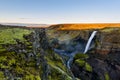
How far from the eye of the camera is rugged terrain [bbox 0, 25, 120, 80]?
2922 centimetres

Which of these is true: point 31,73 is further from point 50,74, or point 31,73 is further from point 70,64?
A: point 70,64

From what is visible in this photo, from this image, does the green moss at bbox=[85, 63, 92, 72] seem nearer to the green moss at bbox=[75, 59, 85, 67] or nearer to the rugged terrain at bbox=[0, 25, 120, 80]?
the rugged terrain at bbox=[0, 25, 120, 80]

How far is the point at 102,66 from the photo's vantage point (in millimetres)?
70812

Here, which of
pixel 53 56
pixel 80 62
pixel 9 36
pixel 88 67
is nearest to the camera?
pixel 9 36

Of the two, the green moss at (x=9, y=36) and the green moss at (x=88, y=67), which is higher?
the green moss at (x=9, y=36)

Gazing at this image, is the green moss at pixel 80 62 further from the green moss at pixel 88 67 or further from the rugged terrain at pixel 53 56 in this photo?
the green moss at pixel 88 67

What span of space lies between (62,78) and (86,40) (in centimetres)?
4624

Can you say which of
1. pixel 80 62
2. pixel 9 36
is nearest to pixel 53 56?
pixel 80 62

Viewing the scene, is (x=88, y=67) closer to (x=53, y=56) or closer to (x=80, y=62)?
(x=80, y=62)

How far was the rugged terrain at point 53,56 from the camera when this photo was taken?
95.9 feet

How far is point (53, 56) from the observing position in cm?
5219

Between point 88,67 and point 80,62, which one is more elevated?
point 80,62

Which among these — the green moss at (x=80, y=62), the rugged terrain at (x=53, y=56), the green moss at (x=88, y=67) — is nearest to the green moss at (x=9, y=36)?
the rugged terrain at (x=53, y=56)

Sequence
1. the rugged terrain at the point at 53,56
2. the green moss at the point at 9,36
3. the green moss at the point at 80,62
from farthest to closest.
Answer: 1. the green moss at the point at 80,62
2. the green moss at the point at 9,36
3. the rugged terrain at the point at 53,56
